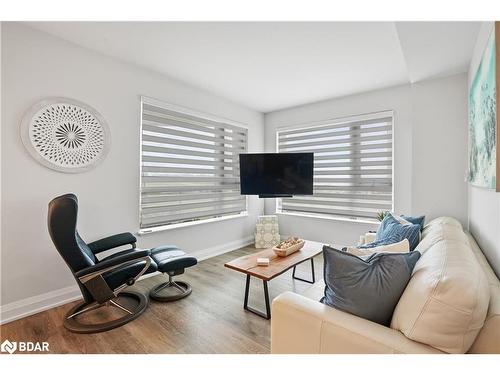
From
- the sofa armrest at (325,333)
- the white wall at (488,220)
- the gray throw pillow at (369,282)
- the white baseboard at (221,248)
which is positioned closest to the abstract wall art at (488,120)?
the white wall at (488,220)

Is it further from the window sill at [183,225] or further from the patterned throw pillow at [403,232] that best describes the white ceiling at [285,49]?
the window sill at [183,225]

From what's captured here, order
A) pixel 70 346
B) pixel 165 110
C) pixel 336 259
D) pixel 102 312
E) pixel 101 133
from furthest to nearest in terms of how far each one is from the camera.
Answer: pixel 165 110, pixel 101 133, pixel 102 312, pixel 70 346, pixel 336 259

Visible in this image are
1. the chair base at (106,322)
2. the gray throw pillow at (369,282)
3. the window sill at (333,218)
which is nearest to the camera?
the gray throw pillow at (369,282)

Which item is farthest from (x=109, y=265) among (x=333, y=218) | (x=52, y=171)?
(x=333, y=218)

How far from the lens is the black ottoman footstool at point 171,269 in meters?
2.30

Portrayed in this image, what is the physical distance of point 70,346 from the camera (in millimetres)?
1730

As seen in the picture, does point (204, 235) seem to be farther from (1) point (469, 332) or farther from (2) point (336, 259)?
(1) point (469, 332)

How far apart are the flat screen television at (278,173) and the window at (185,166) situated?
1.79 feet

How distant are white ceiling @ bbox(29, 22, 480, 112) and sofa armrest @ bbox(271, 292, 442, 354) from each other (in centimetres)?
215

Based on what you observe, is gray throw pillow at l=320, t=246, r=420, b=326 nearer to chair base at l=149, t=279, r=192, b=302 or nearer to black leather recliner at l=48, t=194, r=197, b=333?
black leather recliner at l=48, t=194, r=197, b=333

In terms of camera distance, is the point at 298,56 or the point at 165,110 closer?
the point at 298,56

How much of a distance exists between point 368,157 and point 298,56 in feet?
6.56

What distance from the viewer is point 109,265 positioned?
1.84 m
